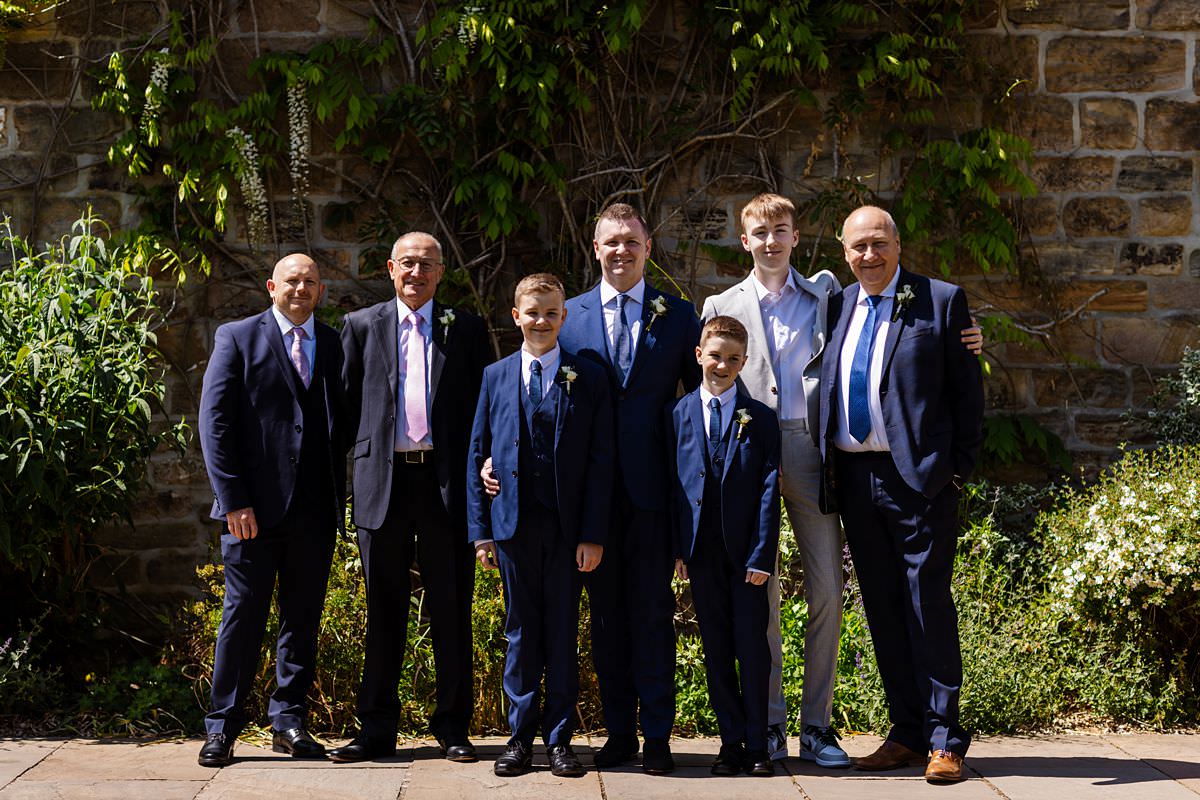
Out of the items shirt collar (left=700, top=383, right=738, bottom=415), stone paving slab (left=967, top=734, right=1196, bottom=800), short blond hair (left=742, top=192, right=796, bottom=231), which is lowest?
stone paving slab (left=967, top=734, right=1196, bottom=800)

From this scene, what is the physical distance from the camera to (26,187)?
20.7ft

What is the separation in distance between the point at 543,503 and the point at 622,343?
621 millimetres

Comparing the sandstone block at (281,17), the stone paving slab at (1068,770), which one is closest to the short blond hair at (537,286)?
the stone paving slab at (1068,770)

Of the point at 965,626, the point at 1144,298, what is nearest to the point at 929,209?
the point at 1144,298

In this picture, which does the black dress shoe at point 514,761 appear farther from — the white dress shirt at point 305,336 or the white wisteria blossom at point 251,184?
the white wisteria blossom at point 251,184

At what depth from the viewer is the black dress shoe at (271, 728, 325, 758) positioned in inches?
165

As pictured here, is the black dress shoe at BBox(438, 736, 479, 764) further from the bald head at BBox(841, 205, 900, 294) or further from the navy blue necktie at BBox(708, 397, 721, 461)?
the bald head at BBox(841, 205, 900, 294)

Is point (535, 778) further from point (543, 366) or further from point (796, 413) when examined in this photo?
point (796, 413)

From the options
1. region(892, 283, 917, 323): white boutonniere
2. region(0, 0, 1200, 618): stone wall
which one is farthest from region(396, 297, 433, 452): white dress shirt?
region(0, 0, 1200, 618): stone wall

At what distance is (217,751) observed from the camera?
4.12 metres

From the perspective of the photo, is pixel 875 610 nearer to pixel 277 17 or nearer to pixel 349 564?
pixel 349 564

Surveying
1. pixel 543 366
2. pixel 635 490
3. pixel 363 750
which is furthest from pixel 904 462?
pixel 363 750

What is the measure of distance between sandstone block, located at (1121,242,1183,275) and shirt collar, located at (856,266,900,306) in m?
2.72

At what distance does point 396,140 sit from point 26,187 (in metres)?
1.91
